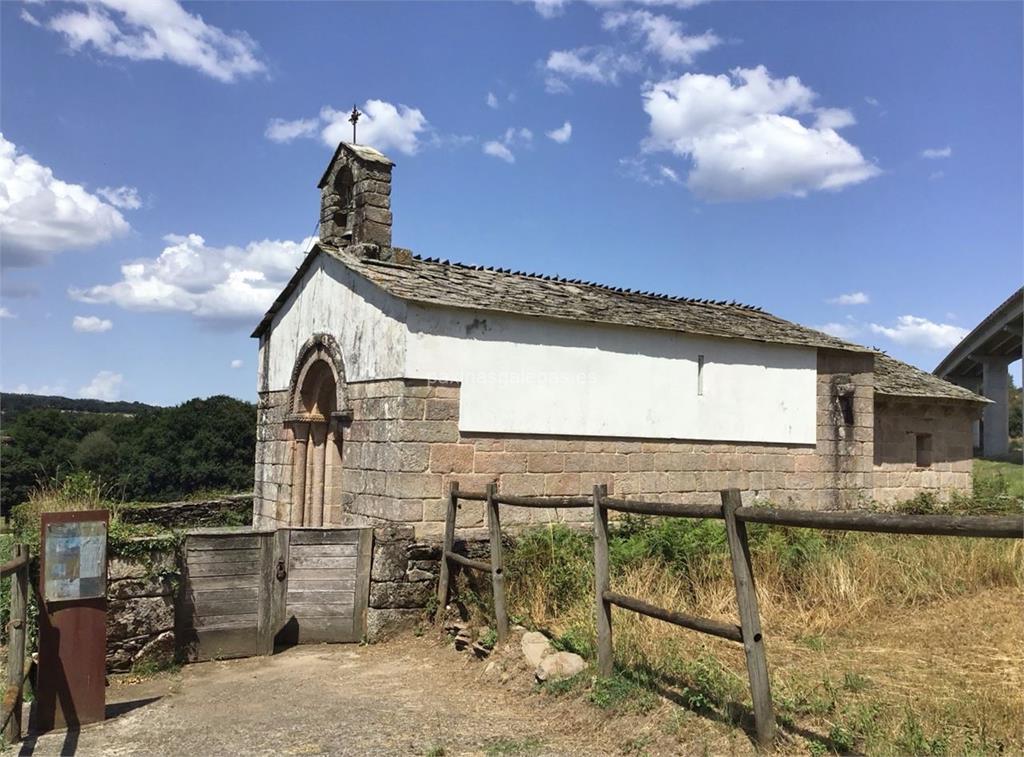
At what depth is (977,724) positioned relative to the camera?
4.73 m

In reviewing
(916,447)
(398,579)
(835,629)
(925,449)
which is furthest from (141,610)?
(925,449)

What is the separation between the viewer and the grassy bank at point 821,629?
193 inches

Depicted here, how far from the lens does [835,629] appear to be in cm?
739

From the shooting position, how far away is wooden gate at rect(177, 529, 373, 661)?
7.97 metres

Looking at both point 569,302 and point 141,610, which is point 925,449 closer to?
point 569,302

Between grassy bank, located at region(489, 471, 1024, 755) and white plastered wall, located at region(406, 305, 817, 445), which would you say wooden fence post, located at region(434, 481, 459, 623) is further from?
white plastered wall, located at region(406, 305, 817, 445)

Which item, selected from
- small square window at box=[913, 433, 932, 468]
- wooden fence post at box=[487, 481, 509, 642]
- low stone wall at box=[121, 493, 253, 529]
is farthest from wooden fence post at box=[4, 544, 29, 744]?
small square window at box=[913, 433, 932, 468]

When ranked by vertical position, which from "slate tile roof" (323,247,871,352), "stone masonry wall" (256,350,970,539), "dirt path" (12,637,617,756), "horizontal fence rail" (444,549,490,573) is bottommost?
"dirt path" (12,637,617,756)

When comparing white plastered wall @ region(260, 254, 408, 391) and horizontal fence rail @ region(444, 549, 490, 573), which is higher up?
white plastered wall @ region(260, 254, 408, 391)

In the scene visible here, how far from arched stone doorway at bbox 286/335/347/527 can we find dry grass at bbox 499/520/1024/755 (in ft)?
14.2

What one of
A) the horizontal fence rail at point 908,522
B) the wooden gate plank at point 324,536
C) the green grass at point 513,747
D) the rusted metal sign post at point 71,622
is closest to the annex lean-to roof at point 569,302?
the wooden gate plank at point 324,536

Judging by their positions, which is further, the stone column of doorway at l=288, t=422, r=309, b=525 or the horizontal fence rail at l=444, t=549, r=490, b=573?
the stone column of doorway at l=288, t=422, r=309, b=525

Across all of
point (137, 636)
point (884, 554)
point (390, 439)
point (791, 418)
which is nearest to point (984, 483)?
point (791, 418)

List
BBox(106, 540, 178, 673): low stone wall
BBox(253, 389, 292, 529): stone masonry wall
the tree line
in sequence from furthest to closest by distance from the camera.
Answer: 1. the tree line
2. BBox(253, 389, 292, 529): stone masonry wall
3. BBox(106, 540, 178, 673): low stone wall
